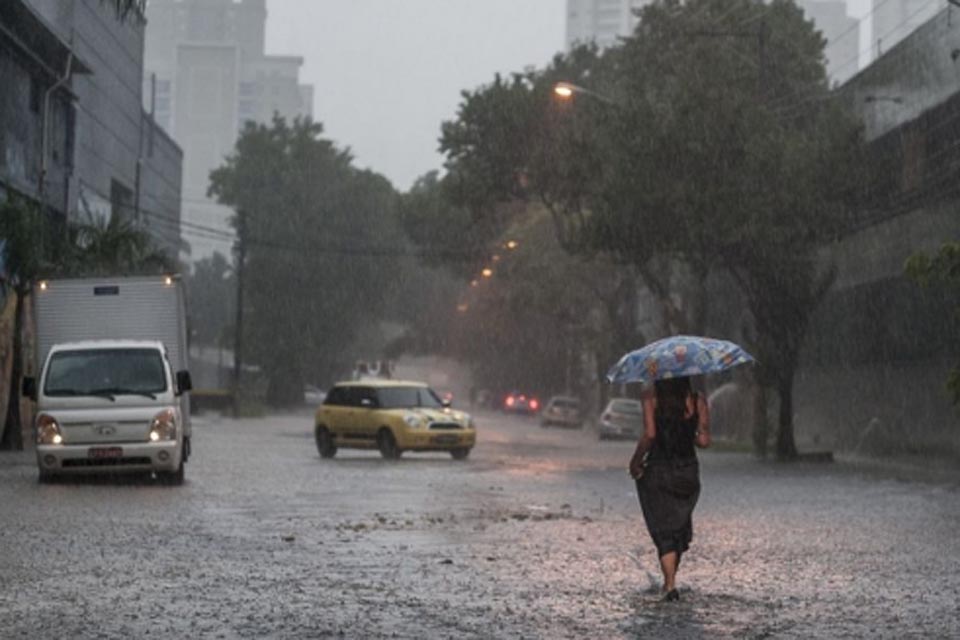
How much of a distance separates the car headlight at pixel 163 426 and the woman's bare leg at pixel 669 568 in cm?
1284

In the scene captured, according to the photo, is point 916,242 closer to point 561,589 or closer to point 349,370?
point 561,589

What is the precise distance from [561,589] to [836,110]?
29.6 m

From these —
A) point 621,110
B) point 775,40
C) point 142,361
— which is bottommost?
point 142,361

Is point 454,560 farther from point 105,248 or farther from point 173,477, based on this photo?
point 105,248

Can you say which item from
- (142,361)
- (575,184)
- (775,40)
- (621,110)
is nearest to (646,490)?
(142,361)

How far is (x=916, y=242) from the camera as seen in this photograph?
40938mm

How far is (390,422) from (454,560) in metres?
20.8

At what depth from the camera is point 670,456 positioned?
12.9m

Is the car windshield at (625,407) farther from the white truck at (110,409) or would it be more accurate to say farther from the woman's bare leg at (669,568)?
the woman's bare leg at (669,568)

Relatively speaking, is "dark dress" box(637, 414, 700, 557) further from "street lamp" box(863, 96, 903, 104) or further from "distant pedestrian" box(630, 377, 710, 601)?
"street lamp" box(863, 96, 903, 104)

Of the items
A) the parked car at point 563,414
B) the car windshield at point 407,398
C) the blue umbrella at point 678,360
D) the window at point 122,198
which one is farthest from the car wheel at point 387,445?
the parked car at point 563,414

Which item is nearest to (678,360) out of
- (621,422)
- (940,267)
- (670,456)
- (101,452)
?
(670,456)

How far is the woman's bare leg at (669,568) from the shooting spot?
1243cm

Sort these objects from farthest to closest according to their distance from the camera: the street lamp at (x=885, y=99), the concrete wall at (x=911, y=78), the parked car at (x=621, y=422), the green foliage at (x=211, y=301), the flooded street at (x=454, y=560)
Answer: the green foliage at (x=211, y=301), the parked car at (x=621, y=422), the street lamp at (x=885, y=99), the concrete wall at (x=911, y=78), the flooded street at (x=454, y=560)
